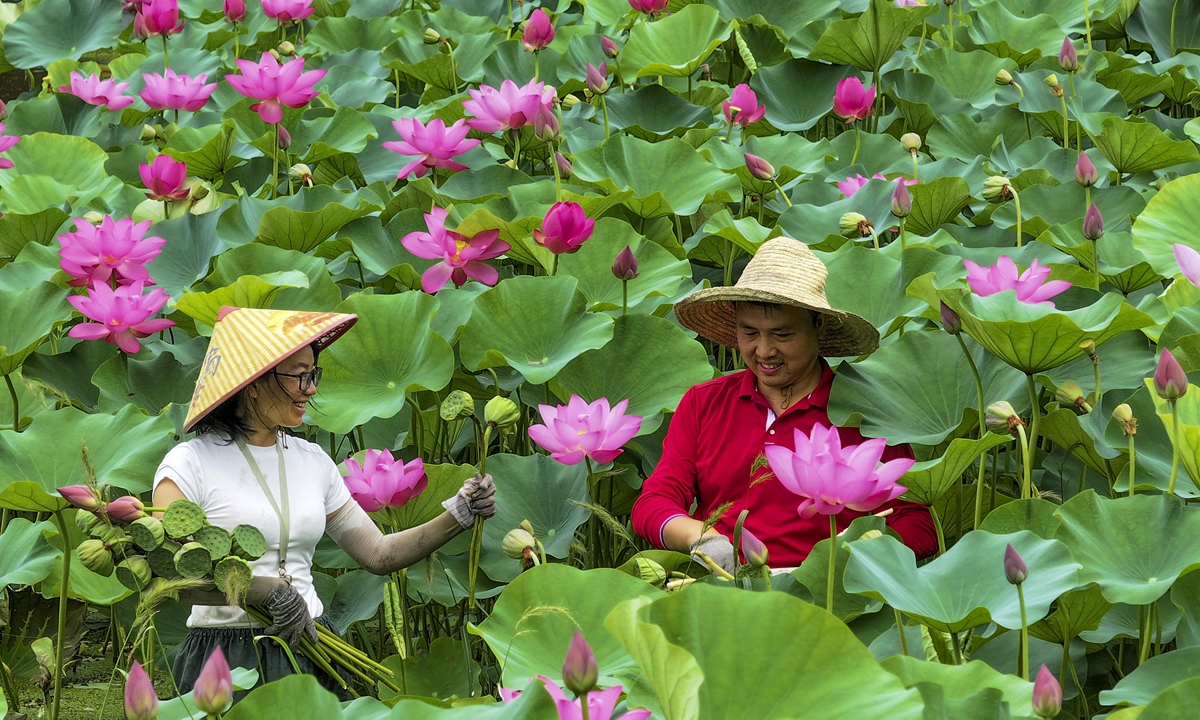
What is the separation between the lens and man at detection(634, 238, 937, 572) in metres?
1.99

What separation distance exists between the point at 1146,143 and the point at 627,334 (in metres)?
1.32

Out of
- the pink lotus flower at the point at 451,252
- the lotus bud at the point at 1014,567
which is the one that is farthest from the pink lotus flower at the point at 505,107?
the lotus bud at the point at 1014,567

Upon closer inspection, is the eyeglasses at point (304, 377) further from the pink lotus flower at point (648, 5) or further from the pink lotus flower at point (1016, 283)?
the pink lotus flower at point (648, 5)

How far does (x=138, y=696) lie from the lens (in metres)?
1.15

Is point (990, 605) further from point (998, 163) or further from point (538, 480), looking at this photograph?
point (998, 163)

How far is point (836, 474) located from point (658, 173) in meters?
1.59

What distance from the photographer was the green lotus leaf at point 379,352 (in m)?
2.28

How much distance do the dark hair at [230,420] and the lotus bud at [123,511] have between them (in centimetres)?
25

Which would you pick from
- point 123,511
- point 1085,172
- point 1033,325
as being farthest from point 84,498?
point 1085,172

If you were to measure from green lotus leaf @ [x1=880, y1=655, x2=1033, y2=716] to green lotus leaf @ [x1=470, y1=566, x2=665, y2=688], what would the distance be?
31 cm

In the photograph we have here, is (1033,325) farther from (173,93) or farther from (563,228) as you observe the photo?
(173,93)

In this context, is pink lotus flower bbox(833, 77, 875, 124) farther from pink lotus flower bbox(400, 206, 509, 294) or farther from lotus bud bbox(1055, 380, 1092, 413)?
lotus bud bbox(1055, 380, 1092, 413)

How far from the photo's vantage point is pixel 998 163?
10.0 feet

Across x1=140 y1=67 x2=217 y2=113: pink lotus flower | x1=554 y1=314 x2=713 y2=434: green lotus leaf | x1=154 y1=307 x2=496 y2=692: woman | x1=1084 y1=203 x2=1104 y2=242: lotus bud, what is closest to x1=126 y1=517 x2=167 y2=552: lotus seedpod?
x1=154 y1=307 x2=496 y2=692: woman
